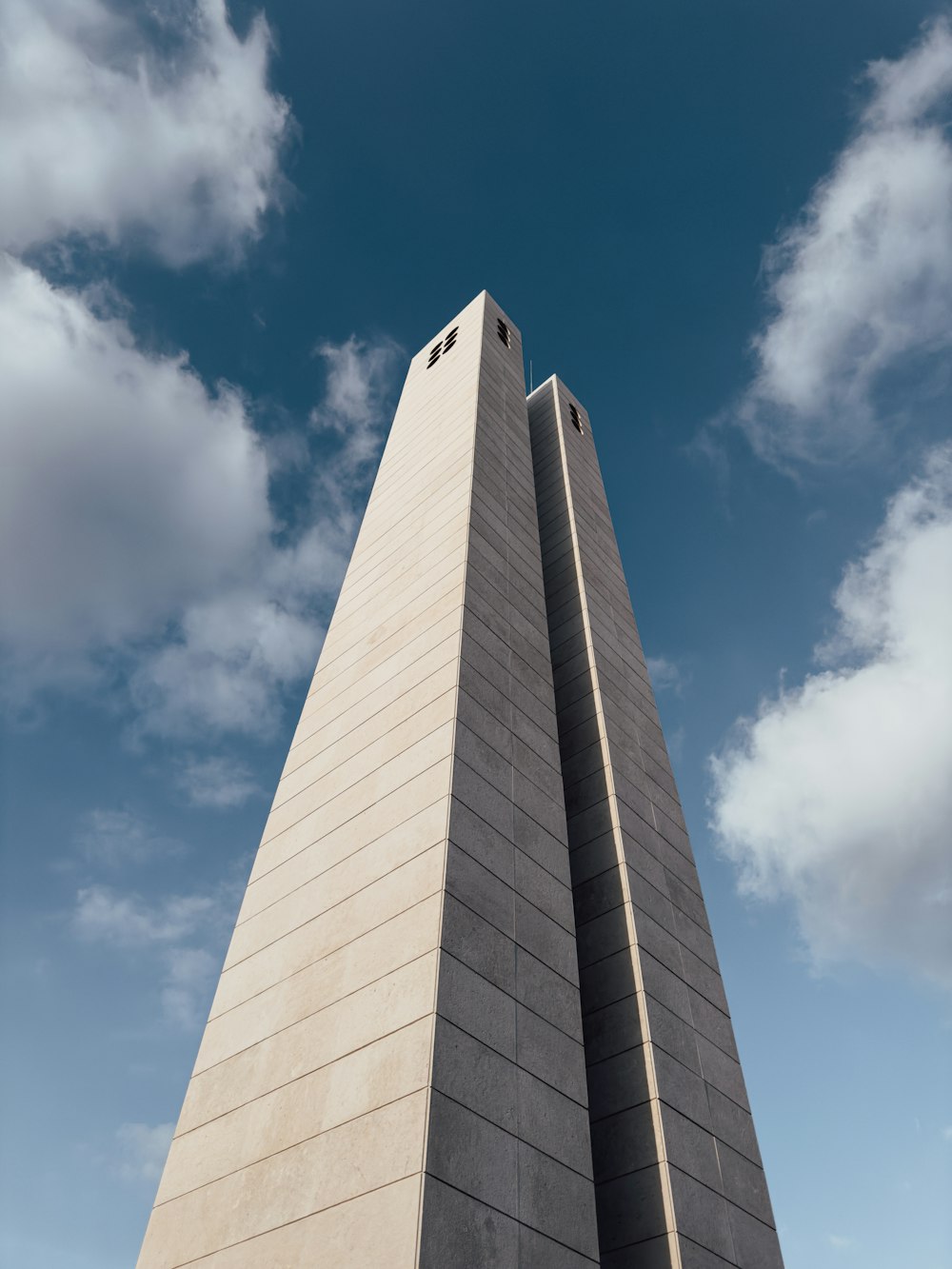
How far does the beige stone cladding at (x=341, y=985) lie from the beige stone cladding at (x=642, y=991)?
7.21 meters

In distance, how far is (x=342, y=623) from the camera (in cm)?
3594

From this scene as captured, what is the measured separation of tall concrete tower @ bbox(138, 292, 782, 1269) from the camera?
55.0 feet

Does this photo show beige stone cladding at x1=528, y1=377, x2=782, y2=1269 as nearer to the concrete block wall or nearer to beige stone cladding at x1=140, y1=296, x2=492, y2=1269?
the concrete block wall

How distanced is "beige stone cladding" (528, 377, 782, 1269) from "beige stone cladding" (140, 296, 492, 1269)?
721 cm

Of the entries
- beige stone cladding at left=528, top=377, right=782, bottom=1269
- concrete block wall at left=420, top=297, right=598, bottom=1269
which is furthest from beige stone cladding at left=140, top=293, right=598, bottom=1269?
beige stone cladding at left=528, top=377, right=782, bottom=1269

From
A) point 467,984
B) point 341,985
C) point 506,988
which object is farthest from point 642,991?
point 341,985

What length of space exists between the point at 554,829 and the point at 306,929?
7.47m

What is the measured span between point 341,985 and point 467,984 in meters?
3.35

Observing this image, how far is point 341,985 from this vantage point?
20.4 metres

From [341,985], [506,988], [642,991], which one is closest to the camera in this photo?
[506,988]

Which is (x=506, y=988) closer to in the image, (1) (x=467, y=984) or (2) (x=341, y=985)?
(1) (x=467, y=984)

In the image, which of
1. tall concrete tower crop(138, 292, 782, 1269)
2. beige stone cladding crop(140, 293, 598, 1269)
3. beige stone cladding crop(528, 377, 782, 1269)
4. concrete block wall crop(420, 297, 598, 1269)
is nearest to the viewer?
concrete block wall crop(420, 297, 598, 1269)

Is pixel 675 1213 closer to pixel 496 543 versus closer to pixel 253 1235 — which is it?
pixel 253 1235

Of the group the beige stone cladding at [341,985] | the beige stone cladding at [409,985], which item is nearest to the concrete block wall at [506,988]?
the beige stone cladding at [409,985]
